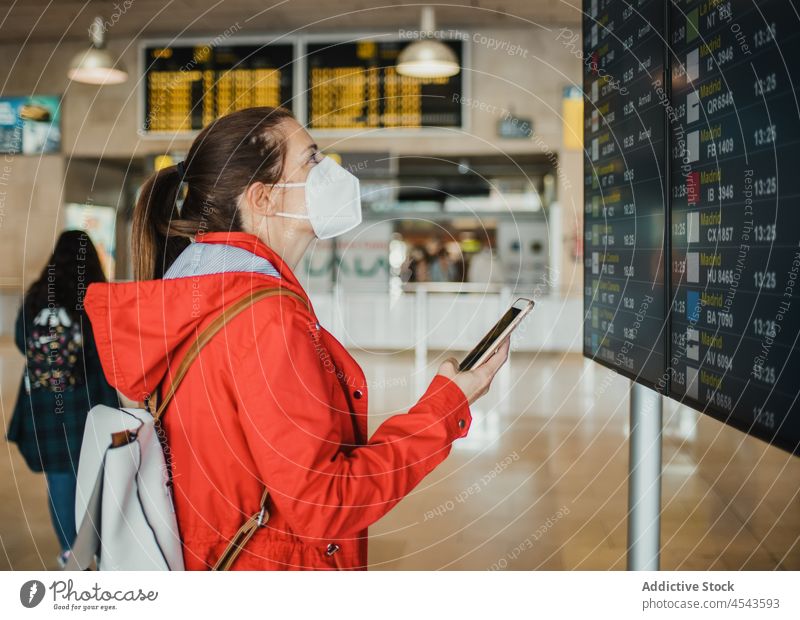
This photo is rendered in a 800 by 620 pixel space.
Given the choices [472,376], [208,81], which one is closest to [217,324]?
[472,376]

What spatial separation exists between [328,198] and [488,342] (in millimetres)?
369

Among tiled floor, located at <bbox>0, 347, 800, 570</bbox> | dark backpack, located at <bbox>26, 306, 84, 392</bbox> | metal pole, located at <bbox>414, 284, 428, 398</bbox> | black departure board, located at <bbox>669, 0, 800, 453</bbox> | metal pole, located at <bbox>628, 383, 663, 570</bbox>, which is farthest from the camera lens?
metal pole, located at <bbox>414, 284, 428, 398</bbox>

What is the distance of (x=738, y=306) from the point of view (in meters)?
1.16

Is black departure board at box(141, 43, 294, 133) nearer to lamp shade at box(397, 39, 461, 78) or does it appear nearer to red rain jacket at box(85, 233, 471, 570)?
lamp shade at box(397, 39, 461, 78)

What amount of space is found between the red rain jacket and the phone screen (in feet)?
0.34

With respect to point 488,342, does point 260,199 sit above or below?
above

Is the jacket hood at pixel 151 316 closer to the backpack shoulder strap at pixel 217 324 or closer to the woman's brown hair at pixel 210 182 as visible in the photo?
the backpack shoulder strap at pixel 217 324

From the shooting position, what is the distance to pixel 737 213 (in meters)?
1.15

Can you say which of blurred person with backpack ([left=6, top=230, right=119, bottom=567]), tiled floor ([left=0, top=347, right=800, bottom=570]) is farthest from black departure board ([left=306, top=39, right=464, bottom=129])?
blurred person with backpack ([left=6, top=230, right=119, bottom=567])

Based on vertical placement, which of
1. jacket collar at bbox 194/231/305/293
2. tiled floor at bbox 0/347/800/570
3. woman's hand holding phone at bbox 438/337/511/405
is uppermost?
jacket collar at bbox 194/231/305/293

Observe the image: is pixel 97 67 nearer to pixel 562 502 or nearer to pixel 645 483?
pixel 562 502

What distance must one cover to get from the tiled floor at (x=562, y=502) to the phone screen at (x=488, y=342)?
4.35 ft

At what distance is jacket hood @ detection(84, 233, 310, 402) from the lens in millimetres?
1063

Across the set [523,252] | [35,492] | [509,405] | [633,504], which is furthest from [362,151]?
[633,504]
